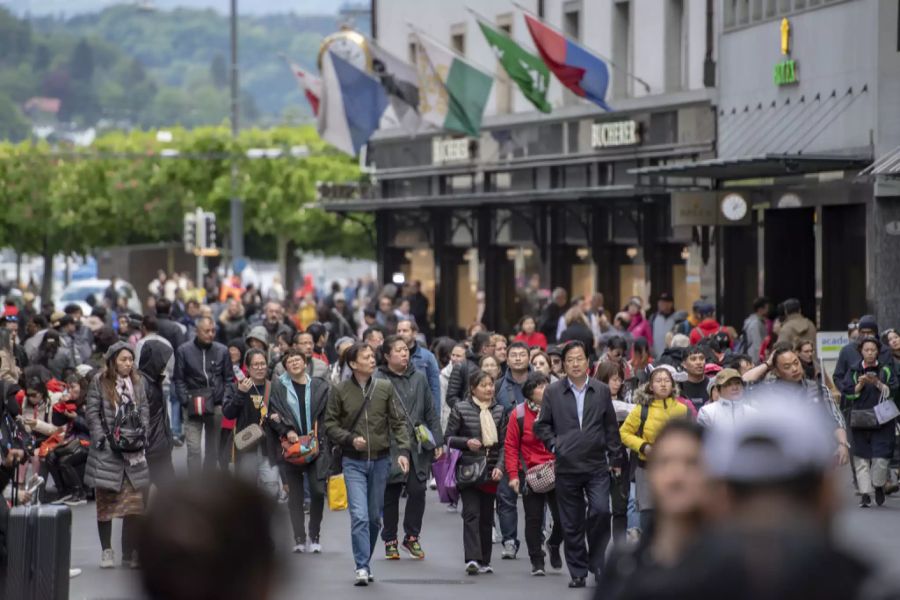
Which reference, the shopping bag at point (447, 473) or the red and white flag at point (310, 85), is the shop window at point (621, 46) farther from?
the shopping bag at point (447, 473)

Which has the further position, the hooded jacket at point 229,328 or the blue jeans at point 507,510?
the hooded jacket at point 229,328

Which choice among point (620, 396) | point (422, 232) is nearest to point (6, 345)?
point (620, 396)

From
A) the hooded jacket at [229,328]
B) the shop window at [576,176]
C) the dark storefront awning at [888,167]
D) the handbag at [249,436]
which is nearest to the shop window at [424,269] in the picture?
the shop window at [576,176]

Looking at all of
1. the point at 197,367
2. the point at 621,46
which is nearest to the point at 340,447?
the point at 197,367

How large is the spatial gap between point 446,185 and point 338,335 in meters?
12.7

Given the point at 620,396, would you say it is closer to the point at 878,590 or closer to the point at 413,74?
the point at 878,590

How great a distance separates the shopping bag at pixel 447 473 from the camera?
1506 cm

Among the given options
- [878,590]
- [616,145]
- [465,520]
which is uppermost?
[616,145]

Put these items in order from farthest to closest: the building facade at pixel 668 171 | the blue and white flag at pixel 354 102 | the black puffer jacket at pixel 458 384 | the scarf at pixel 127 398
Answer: the blue and white flag at pixel 354 102, the building facade at pixel 668 171, the black puffer jacket at pixel 458 384, the scarf at pixel 127 398

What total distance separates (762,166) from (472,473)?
45.0ft

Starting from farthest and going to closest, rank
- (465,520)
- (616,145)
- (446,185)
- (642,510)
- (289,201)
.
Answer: (289,201), (446,185), (616,145), (465,520), (642,510)

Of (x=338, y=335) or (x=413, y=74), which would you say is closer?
(x=338, y=335)

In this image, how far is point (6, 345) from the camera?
2211 centimetres

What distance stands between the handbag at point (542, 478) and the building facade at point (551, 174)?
17.0m
